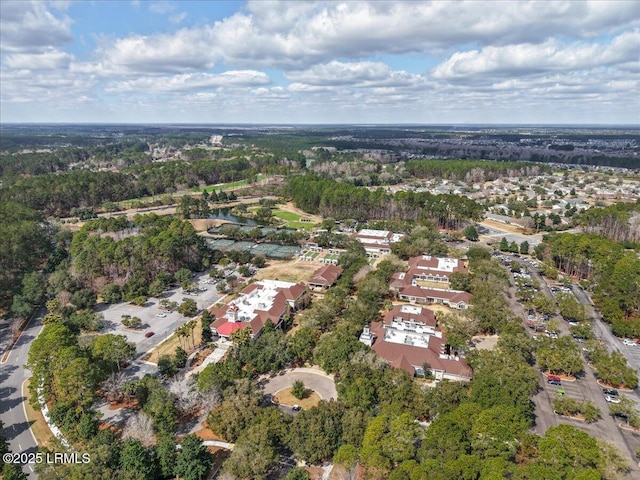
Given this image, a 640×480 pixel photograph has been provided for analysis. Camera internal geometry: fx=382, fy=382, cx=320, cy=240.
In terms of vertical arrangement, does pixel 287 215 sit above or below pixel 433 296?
below

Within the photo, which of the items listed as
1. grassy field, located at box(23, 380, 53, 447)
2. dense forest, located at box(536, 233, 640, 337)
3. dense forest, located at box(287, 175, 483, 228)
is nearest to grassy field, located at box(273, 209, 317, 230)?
dense forest, located at box(287, 175, 483, 228)

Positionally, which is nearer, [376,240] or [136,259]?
[136,259]

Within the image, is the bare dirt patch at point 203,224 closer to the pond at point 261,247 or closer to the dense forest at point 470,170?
the pond at point 261,247

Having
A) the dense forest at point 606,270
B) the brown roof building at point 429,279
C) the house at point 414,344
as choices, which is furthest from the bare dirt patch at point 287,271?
the dense forest at point 606,270

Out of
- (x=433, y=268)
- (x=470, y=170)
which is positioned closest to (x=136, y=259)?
(x=433, y=268)

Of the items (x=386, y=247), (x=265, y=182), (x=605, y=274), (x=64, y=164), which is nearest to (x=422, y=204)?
(x=386, y=247)

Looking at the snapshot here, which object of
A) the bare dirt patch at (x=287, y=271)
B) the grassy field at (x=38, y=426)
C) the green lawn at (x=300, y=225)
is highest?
the grassy field at (x=38, y=426)

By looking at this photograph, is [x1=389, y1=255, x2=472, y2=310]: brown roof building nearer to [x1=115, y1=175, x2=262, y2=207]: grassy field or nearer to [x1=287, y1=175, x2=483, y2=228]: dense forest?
[x1=287, y1=175, x2=483, y2=228]: dense forest

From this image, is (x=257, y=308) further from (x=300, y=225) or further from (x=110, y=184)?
(x=110, y=184)
